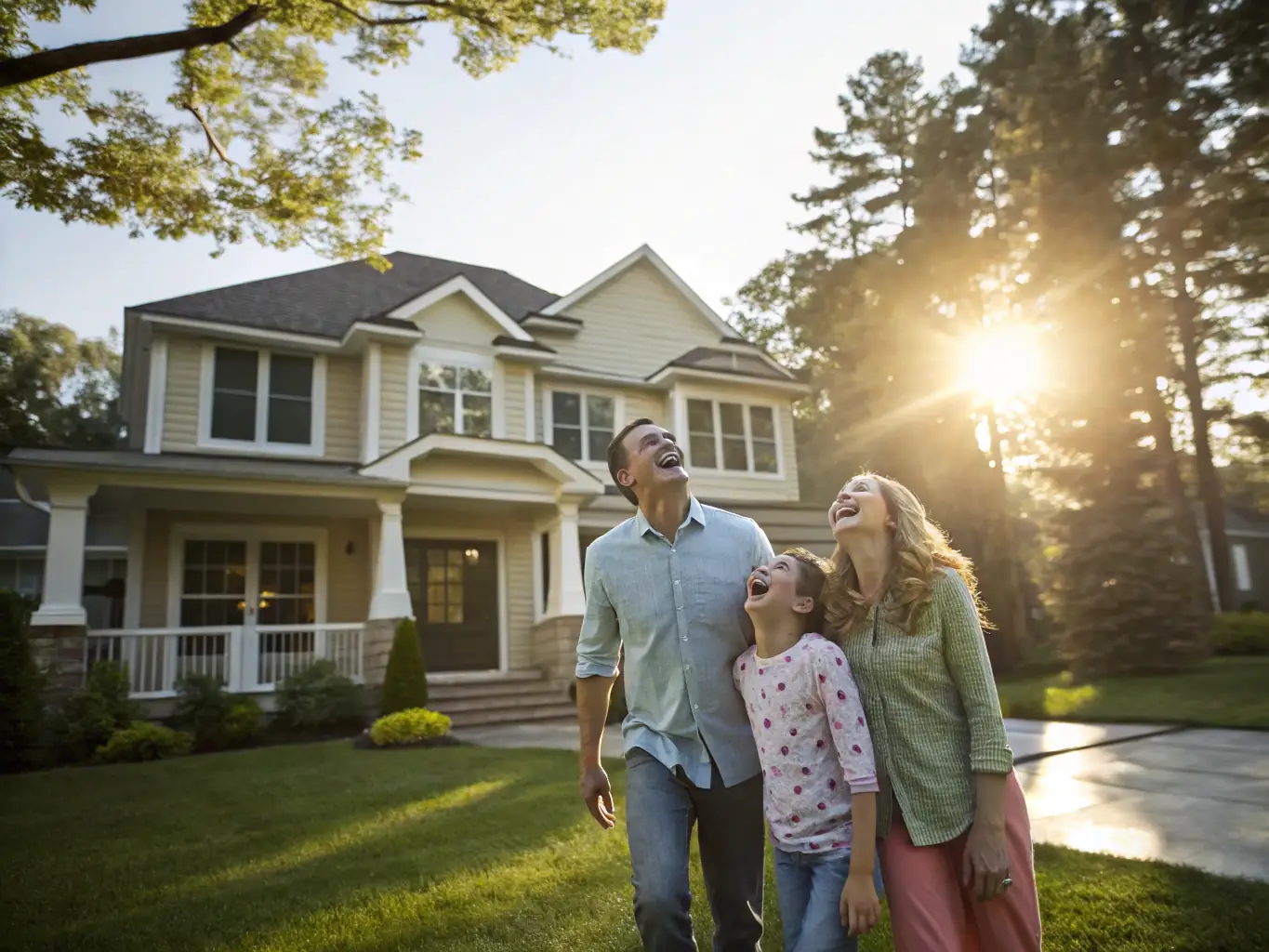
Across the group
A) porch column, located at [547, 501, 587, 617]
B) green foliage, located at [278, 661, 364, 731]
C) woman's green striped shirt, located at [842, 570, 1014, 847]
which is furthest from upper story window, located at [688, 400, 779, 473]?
woman's green striped shirt, located at [842, 570, 1014, 847]

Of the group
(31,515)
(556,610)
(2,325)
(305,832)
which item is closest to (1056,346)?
(556,610)

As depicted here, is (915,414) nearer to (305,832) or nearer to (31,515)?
(305,832)

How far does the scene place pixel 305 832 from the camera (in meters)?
5.67

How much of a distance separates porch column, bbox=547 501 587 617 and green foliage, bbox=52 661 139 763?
6.02m

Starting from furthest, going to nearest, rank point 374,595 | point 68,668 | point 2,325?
point 2,325, point 374,595, point 68,668

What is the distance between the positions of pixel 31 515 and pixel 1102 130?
89.7 ft

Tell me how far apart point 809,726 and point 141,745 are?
9.78 m

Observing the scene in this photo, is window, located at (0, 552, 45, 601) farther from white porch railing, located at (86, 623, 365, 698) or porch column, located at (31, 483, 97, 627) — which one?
porch column, located at (31, 483, 97, 627)

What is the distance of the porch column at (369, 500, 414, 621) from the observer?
12.1 m

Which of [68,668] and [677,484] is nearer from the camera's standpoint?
[677,484]

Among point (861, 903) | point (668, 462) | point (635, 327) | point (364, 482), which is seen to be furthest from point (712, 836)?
point (635, 327)

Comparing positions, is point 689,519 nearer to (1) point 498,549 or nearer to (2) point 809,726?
(2) point 809,726

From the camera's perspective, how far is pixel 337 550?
45.8 ft

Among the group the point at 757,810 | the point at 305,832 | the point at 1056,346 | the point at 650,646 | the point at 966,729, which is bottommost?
the point at 305,832
